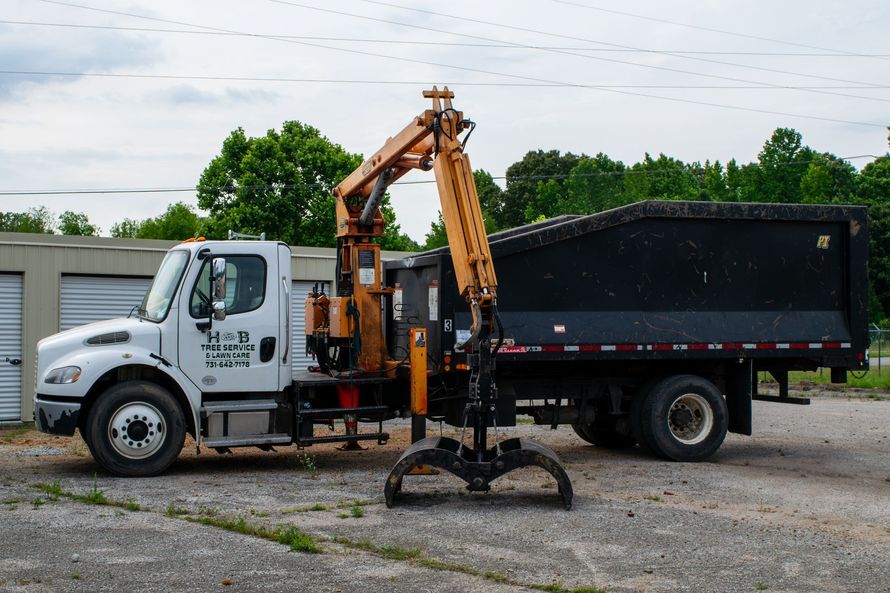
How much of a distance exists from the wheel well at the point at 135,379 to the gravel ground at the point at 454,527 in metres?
0.69

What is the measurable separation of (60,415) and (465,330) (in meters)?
4.71

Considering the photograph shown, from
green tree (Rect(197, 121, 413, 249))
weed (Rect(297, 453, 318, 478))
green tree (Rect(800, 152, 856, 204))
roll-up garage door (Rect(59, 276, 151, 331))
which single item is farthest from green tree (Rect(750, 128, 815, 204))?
weed (Rect(297, 453, 318, 478))

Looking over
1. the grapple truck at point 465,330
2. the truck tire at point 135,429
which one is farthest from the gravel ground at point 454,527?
the grapple truck at point 465,330

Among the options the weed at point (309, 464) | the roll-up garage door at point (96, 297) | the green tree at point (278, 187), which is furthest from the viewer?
the green tree at point (278, 187)

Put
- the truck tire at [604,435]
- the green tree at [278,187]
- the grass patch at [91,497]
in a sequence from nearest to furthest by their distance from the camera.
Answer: the grass patch at [91,497], the truck tire at [604,435], the green tree at [278,187]

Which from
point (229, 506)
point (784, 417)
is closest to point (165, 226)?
point (784, 417)

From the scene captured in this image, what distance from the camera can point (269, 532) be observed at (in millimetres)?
8695

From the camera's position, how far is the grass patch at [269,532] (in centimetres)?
812

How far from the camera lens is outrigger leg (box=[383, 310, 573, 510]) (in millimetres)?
9930

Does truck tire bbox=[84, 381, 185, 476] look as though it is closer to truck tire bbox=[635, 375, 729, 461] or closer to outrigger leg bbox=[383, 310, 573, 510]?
outrigger leg bbox=[383, 310, 573, 510]

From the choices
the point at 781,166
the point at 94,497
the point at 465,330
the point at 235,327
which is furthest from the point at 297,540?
the point at 781,166

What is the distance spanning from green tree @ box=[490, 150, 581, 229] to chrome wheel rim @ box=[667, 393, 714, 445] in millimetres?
69885

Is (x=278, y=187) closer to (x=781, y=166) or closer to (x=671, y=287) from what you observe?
(x=781, y=166)

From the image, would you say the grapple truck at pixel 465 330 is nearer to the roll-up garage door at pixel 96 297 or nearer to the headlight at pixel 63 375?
the headlight at pixel 63 375
